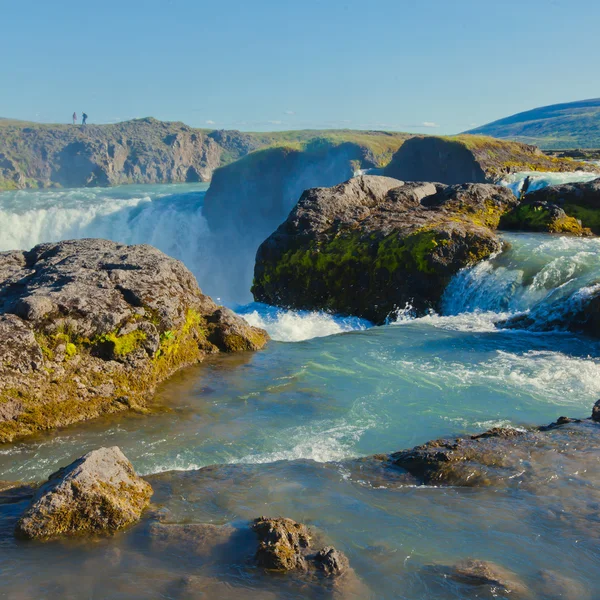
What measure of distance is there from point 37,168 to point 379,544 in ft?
669

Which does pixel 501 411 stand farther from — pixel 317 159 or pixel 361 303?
pixel 317 159

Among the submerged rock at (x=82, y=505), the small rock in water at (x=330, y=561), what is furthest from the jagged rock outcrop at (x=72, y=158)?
the small rock in water at (x=330, y=561)

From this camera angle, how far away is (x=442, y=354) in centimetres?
1258

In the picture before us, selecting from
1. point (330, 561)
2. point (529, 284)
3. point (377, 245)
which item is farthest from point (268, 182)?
point (330, 561)

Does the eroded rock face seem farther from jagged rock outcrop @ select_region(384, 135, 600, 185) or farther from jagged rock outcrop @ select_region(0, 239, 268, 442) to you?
jagged rock outcrop @ select_region(384, 135, 600, 185)

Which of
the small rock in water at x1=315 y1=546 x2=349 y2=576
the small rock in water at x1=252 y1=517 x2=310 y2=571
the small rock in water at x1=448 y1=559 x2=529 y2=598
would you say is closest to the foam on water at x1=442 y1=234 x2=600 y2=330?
the small rock in water at x1=448 y1=559 x2=529 y2=598

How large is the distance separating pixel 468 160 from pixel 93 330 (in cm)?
4141

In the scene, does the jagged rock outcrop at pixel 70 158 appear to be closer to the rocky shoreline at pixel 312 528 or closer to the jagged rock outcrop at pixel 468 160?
the jagged rock outcrop at pixel 468 160

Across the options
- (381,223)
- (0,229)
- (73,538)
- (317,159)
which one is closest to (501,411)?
(73,538)

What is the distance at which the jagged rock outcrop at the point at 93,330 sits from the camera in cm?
906

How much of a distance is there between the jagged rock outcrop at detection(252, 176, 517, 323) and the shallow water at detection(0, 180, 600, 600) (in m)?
1.89

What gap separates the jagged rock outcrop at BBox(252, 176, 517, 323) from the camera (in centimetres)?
1752

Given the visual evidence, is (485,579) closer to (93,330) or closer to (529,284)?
(93,330)

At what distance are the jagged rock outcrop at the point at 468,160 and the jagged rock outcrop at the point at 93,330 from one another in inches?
1191
